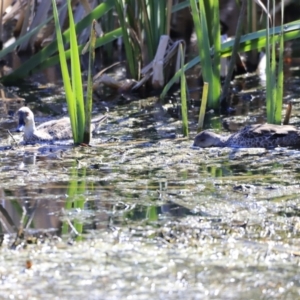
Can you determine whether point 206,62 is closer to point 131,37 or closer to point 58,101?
point 131,37

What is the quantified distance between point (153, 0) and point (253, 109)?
1475 mm

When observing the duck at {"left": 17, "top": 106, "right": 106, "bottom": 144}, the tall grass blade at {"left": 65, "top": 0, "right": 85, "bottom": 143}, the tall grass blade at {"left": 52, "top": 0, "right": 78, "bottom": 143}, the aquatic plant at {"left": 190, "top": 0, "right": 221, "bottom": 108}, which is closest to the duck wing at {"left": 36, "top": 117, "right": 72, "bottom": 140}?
the duck at {"left": 17, "top": 106, "right": 106, "bottom": 144}

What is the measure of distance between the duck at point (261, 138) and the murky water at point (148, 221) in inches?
3.8

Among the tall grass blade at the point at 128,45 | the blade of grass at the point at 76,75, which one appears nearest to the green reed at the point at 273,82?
the blade of grass at the point at 76,75

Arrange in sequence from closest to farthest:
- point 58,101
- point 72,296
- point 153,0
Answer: point 72,296 < point 153,0 < point 58,101

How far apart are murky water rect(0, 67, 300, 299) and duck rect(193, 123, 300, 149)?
96mm

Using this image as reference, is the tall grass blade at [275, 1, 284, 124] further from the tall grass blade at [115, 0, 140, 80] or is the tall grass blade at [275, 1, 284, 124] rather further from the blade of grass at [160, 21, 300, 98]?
the tall grass blade at [115, 0, 140, 80]

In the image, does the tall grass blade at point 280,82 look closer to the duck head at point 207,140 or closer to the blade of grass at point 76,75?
the duck head at point 207,140

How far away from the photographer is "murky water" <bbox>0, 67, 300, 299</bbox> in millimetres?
3762

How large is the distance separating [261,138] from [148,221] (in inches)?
93.4

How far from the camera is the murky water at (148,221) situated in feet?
12.3

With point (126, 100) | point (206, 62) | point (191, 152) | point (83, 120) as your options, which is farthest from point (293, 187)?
point (126, 100)

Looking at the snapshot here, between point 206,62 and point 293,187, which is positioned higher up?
point 206,62

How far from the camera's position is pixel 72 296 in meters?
3.60
